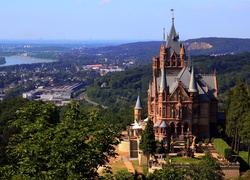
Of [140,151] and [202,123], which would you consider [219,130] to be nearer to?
[202,123]

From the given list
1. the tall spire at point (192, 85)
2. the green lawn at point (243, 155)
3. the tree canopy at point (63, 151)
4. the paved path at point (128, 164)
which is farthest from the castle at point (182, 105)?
the tree canopy at point (63, 151)

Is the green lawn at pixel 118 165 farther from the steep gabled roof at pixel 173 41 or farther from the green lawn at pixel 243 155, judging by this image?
the steep gabled roof at pixel 173 41

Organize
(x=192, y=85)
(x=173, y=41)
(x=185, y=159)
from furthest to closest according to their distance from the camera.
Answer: (x=173, y=41) → (x=192, y=85) → (x=185, y=159)

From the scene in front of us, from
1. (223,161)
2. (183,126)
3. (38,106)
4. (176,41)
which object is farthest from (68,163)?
(176,41)

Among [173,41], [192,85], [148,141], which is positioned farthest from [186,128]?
[173,41]

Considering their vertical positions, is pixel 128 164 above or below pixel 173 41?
below

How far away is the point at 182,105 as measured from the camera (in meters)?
68.5

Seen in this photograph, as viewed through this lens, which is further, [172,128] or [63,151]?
[172,128]

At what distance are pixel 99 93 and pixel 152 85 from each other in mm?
116109

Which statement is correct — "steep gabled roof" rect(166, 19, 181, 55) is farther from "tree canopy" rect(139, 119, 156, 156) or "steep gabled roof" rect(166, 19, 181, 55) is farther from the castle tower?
"tree canopy" rect(139, 119, 156, 156)

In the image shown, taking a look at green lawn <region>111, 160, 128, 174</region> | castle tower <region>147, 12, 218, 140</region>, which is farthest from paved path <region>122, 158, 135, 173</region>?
castle tower <region>147, 12, 218, 140</region>

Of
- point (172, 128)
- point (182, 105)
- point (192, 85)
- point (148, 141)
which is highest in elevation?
point (192, 85)

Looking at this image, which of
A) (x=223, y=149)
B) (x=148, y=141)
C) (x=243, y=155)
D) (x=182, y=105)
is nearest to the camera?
(x=223, y=149)

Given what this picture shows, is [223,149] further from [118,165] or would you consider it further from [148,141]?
[118,165]
